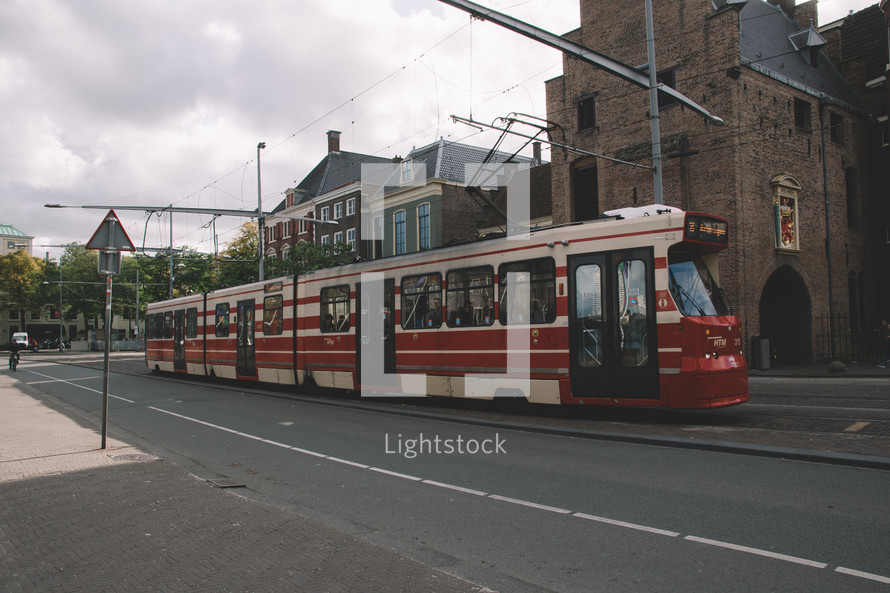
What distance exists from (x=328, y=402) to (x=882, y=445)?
37.2 ft

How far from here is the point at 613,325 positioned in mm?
10641

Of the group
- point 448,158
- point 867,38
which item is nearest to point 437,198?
point 448,158

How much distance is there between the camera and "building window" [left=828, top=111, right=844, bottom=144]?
28188 millimetres

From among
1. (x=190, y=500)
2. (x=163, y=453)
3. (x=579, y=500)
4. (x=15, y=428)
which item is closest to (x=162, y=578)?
(x=190, y=500)

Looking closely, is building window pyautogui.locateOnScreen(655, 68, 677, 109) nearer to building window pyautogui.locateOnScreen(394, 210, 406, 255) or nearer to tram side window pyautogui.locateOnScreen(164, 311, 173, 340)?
building window pyautogui.locateOnScreen(394, 210, 406, 255)

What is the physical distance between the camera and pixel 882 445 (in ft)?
26.1

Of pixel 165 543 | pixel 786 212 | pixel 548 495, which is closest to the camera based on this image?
pixel 165 543

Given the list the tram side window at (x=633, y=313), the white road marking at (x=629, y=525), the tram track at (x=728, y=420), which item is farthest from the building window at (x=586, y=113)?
the white road marking at (x=629, y=525)

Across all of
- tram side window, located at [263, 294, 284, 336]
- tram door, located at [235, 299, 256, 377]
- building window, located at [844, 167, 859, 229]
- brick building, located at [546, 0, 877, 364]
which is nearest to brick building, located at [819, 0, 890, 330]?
building window, located at [844, 167, 859, 229]

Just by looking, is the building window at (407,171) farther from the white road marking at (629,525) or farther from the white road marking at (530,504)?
the white road marking at (629,525)

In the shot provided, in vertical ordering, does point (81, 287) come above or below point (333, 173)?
below

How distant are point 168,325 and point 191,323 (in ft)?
10.1

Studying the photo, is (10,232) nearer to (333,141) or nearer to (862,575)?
(333,141)

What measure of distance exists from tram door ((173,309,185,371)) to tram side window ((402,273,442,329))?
48.3ft
